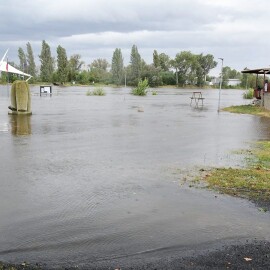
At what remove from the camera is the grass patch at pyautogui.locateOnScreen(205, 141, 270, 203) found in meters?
7.41

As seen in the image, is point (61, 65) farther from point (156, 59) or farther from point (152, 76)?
point (156, 59)

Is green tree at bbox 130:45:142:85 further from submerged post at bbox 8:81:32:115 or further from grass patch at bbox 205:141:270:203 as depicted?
grass patch at bbox 205:141:270:203

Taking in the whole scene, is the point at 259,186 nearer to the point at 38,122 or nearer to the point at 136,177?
the point at 136,177

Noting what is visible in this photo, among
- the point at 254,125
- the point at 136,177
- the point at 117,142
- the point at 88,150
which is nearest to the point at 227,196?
the point at 136,177

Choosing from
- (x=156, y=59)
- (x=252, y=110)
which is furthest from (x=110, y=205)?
(x=156, y=59)

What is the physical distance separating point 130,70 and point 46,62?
24.1 metres

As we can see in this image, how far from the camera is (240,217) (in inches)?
248

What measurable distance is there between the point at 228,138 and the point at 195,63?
122 meters

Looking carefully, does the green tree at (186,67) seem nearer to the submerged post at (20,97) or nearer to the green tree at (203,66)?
the green tree at (203,66)

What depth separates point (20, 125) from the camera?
1780 centimetres

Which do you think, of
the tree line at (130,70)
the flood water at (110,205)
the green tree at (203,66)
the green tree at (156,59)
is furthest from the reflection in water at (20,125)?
the green tree at (156,59)

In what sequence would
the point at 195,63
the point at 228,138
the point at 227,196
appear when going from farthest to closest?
the point at 195,63 < the point at 228,138 < the point at 227,196

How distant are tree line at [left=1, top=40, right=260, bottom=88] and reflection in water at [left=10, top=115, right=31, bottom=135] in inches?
3667

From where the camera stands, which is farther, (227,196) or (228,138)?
(228,138)
